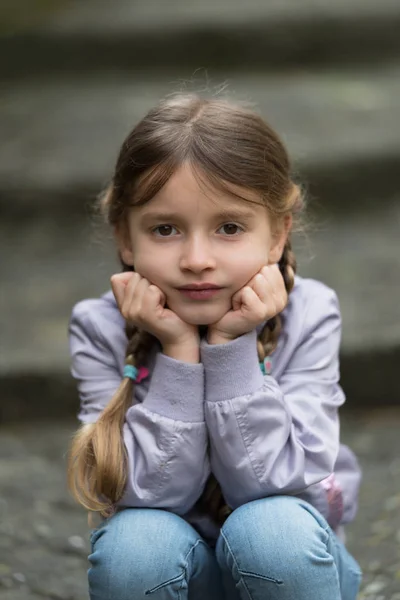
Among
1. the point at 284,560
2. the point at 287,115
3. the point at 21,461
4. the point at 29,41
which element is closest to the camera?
the point at 284,560

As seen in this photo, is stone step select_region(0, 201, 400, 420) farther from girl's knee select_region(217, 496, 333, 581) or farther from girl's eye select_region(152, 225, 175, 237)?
girl's knee select_region(217, 496, 333, 581)

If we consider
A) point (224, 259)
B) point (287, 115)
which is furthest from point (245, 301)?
point (287, 115)

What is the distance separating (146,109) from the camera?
393cm

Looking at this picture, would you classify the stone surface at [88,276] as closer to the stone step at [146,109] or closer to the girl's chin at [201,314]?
the stone step at [146,109]

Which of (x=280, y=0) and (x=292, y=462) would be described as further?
(x=280, y=0)

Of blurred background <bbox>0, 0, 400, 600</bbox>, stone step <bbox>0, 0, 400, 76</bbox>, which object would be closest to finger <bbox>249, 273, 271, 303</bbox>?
blurred background <bbox>0, 0, 400, 600</bbox>

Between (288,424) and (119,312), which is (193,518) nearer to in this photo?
(288,424)

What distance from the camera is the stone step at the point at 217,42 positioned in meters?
4.27

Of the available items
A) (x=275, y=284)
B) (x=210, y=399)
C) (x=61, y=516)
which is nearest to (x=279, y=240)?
(x=275, y=284)

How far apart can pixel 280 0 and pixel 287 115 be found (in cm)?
95

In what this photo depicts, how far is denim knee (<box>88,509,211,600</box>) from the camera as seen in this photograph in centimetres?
160

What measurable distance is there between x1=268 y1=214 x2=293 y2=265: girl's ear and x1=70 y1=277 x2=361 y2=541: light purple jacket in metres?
0.12

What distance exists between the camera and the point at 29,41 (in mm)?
4320

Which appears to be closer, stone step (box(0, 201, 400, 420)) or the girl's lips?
the girl's lips
